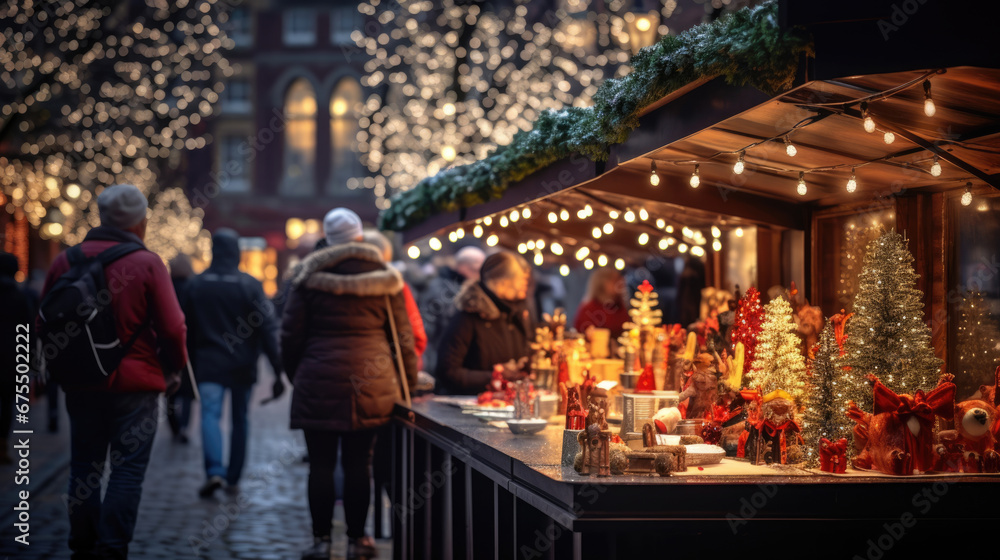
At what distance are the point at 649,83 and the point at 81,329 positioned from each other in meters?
3.26

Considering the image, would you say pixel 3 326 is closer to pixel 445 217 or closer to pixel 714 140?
pixel 445 217

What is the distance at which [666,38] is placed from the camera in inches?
150

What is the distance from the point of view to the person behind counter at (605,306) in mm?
9680

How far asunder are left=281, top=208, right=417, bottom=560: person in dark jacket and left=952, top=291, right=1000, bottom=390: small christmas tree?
3.36 meters

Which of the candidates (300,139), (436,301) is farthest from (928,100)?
(300,139)

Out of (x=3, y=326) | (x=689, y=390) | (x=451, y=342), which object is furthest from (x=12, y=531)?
(x=689, y=390)

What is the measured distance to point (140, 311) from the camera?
560 centimetres

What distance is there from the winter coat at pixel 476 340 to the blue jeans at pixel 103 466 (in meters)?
2.39

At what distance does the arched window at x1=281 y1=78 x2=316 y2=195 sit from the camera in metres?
42.1

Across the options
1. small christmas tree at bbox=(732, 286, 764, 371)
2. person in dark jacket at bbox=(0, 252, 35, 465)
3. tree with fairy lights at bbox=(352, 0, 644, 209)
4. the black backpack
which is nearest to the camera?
small christmas tree at bbox=(732, 286, 764, 371)

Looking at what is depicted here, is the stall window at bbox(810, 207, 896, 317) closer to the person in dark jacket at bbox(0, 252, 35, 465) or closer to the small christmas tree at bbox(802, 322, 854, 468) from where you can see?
the small christmas tree at bbox(802, 322, 854, 468)

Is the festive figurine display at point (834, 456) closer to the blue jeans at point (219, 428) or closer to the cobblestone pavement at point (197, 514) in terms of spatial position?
the cobblestone pavement at point (197, 514)

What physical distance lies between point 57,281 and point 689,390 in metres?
3.34

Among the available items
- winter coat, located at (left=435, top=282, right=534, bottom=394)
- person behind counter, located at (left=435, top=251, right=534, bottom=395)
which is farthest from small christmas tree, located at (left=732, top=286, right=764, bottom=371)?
winter coat, located at (left=435, top=282, right=534, bottom=394)
